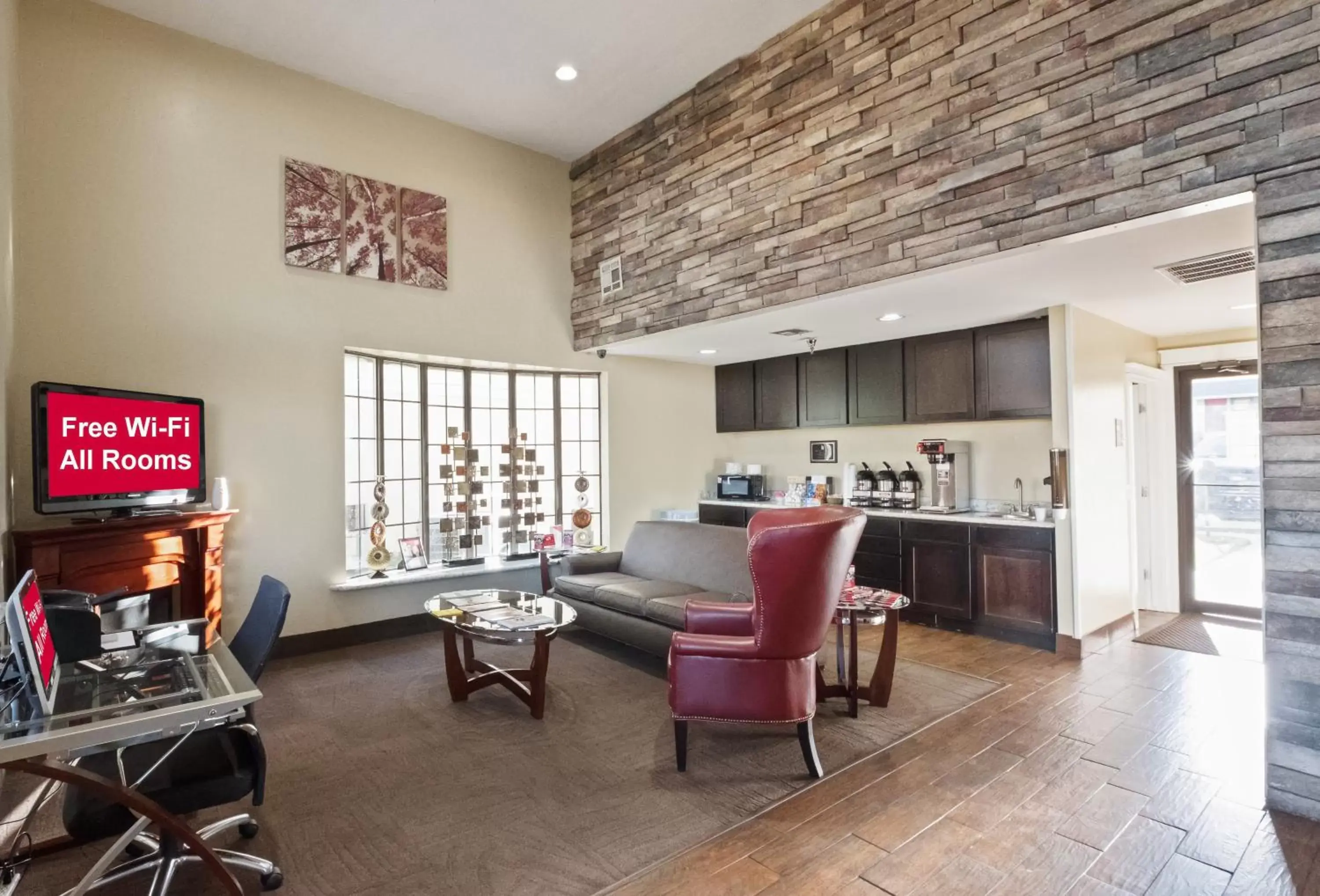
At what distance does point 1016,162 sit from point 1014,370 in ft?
7.33

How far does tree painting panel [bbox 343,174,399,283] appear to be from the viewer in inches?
196

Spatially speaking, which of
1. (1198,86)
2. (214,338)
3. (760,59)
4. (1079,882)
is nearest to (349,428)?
(214,338)

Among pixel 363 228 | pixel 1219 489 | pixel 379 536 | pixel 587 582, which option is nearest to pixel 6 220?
pixel 363 228

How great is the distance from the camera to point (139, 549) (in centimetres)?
368

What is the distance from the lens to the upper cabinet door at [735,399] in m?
7.19

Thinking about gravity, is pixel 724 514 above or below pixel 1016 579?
above

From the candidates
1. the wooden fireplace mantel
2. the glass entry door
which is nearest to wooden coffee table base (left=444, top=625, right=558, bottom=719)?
the wooden fireplace mantel

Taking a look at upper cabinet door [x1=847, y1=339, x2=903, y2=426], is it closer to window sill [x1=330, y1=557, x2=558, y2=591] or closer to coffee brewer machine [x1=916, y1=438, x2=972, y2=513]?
coffee brewer machine [x1=916, y1=438, x2=972, y2=513]

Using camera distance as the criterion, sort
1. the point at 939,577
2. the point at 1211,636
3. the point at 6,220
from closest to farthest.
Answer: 1. the point at 6,220
2. the point at 1211,636
3. the point at 939,577

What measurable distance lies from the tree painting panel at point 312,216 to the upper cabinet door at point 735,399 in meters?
4.09

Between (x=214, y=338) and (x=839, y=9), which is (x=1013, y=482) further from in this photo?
(x=214, y=338)

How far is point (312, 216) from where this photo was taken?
4.79 metres

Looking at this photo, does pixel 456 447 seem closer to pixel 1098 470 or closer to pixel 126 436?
pixel 126 436

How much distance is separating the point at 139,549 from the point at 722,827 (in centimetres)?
347
